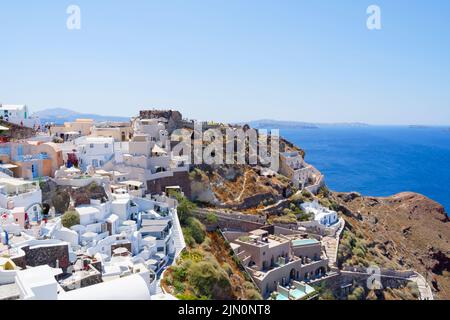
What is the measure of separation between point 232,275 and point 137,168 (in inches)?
437

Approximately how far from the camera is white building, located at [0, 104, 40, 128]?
33906 mm

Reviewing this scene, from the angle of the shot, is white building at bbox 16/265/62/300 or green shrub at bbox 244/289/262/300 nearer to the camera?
white building at bbox 16/265/62/300

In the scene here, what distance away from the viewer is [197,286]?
21281 millimetres

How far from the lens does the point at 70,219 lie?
2191 cm

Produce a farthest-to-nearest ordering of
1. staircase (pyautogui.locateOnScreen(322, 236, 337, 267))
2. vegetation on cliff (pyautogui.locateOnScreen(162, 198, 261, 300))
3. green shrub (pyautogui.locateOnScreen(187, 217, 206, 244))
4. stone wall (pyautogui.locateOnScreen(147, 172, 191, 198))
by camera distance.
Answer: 1. staircase (pyautogui.locateOnScreen(322, 236, 337, 267))
2. stone wall (pyautogui.locateOnScreen(147, 172, 191, 198))
3. green shrub (pyautogui.locateOnScreen(187, 217, 206, 244))
4. vegetation on cliff (pyautogui.locateOnScreen(162, 198, 261, 300))

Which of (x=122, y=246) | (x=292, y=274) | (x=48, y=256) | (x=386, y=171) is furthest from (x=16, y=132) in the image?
(x=386, y=171)

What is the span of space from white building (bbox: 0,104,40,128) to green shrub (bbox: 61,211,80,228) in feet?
53.0

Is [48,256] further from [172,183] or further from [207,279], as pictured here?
[172,183]

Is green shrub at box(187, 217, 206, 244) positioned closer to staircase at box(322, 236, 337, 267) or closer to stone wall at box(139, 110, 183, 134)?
staircase at box(322, 236, 337, 267)

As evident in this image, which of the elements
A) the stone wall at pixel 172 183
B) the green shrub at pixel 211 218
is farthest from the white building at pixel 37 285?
the green shrub at pixel 211 218

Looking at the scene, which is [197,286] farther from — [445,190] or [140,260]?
[445,190]

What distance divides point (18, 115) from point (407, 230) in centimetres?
4710

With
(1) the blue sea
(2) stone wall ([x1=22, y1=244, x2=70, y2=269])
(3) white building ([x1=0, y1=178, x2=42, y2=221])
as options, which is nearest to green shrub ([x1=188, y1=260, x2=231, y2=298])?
(2) stone wall ([x1=22, y1=244, x2=70, y2=269])

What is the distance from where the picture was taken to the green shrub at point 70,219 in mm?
21766
